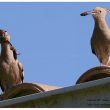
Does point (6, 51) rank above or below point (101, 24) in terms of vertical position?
below

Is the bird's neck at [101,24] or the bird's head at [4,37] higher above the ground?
the bird's neck at [101,24]

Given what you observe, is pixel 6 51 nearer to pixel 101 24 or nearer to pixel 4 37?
pixel 4 37

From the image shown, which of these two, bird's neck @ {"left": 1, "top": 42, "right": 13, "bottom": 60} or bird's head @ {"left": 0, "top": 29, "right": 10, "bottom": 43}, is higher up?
bird's head @ {"left": 0, "top": 29, "right": 10, "bottom": 43}

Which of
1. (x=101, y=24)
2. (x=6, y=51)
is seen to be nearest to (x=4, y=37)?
(x=6, y=51)

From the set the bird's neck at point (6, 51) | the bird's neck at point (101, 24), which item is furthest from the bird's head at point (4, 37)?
the bird's neck at point (101, 24)

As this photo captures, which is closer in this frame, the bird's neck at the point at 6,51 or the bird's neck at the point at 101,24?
the bird's neck at the point at 101,24

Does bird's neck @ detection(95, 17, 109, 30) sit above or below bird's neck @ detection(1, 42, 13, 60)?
above

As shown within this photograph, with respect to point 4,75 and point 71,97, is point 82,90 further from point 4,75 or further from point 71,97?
point 4,75

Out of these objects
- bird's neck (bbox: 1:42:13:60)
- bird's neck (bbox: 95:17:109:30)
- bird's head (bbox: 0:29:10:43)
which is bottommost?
bird's neck (bbox: 1:42:13:60)

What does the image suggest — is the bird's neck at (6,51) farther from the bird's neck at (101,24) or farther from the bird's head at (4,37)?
the bird's neck at (101,24)

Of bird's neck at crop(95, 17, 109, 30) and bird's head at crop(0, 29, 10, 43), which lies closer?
bird's neck at crop(95, 17, 109, 30)

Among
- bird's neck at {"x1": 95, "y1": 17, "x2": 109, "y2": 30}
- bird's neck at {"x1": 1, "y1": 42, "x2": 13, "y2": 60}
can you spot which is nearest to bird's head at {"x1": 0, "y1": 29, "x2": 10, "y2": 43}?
bird's neck at {"x1": 1, "y1": 42, "x2": 13, "y2": 60}

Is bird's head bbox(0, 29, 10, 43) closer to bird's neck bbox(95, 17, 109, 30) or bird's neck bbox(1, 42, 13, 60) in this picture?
bird's neck bbox(1, 42, 13, 60)

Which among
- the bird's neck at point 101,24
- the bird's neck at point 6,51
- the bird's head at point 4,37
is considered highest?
the bird's neck at point 101,24
